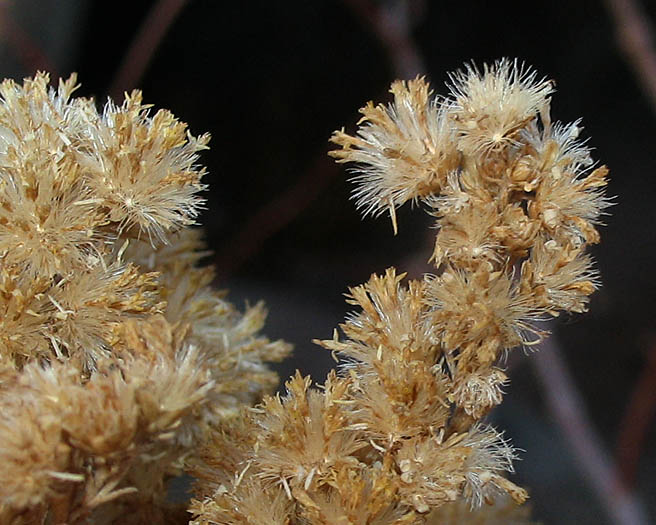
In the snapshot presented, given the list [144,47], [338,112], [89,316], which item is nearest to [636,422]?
[338,112]

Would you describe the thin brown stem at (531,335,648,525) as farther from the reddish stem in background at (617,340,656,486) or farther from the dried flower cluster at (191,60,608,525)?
the dried flower cluster at (191,60,608,525)

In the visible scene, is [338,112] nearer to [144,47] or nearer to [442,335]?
[144,47]

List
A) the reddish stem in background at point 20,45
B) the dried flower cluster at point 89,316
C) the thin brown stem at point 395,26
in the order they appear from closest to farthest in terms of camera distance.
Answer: the dried flower cluster at point 89,316, the reddish stem in background at point 20,45, the thin brown stem at point 395,26

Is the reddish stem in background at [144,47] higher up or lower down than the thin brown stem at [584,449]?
higher up

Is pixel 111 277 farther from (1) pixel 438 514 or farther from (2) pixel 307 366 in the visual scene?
(2) pixel 307 366

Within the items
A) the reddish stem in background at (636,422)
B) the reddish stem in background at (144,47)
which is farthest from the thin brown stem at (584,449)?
the reddish stem in background at (144,47)

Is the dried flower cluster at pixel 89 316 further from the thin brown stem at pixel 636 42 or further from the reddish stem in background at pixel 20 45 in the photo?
the thin brown stem at pixel 636 42
